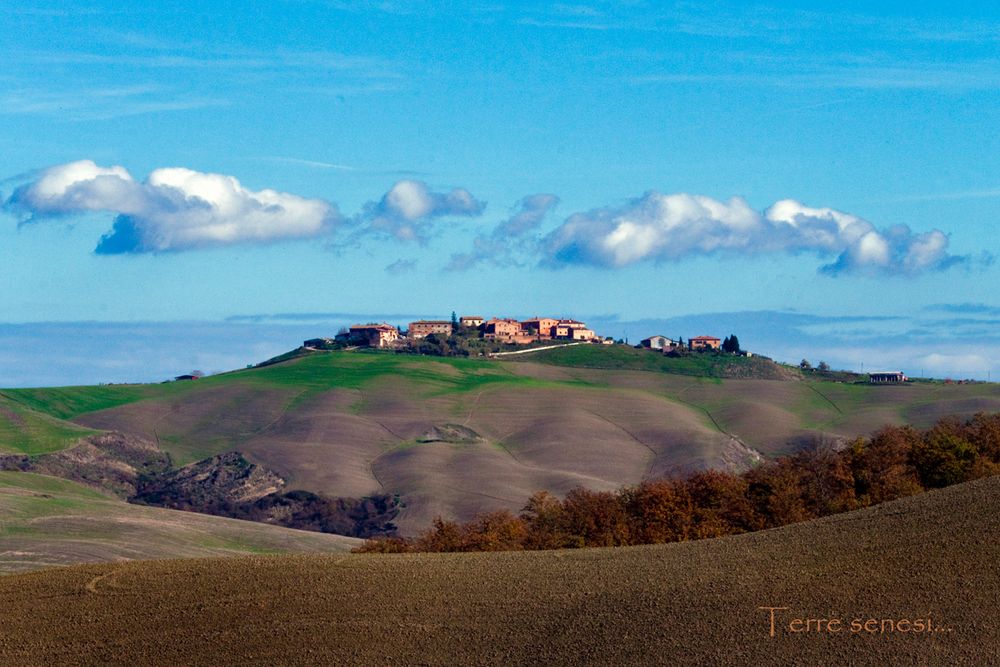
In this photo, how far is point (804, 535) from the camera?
53.8m

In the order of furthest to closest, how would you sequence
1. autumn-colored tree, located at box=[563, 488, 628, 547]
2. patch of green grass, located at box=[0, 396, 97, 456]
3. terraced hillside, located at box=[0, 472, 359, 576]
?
patch of green grass, located at box=[0, 396, 97, 456]
terraced hillside, located at box=[0, 472, 359, 576]
autumn-colored tree, located at box=[563, 488, 628, 547]

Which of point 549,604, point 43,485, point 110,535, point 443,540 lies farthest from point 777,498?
point 43,485

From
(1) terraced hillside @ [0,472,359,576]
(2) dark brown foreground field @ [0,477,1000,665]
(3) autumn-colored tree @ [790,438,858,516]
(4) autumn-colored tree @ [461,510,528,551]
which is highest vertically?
(3) autumn-colored tree @ [790,438,858,516]

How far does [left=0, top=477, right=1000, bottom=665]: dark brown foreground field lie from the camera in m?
39.3

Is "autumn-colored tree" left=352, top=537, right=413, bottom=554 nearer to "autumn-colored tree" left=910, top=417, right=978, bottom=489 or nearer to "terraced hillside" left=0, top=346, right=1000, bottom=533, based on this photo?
"autumn-colored tree" left=910, top=417, right=978, bottom=489

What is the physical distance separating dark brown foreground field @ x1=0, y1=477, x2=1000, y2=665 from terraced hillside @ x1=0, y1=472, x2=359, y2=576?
51.2 metres

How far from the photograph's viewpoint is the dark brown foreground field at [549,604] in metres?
39.3

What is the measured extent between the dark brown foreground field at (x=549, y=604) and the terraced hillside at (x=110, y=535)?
5117 centimetres

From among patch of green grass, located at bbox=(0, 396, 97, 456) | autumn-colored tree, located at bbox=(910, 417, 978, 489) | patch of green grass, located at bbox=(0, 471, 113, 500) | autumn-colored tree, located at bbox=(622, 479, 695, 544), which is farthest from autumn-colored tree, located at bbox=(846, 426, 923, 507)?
patch of green grass, located at bbox=(0, 396, 97, 456)

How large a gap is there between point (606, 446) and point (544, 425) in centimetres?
1189

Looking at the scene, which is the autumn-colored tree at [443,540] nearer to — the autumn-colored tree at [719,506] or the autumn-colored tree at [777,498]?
the autumn-colored tree at [719,506]

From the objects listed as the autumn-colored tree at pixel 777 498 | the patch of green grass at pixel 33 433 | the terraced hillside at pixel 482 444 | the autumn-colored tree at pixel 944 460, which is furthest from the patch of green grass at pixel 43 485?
the autumn-colored tree at pixel 944 460

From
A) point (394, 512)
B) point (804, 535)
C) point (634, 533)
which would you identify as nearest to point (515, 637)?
point (804, 535)

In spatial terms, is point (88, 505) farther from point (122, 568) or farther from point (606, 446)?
point (122, 568)
